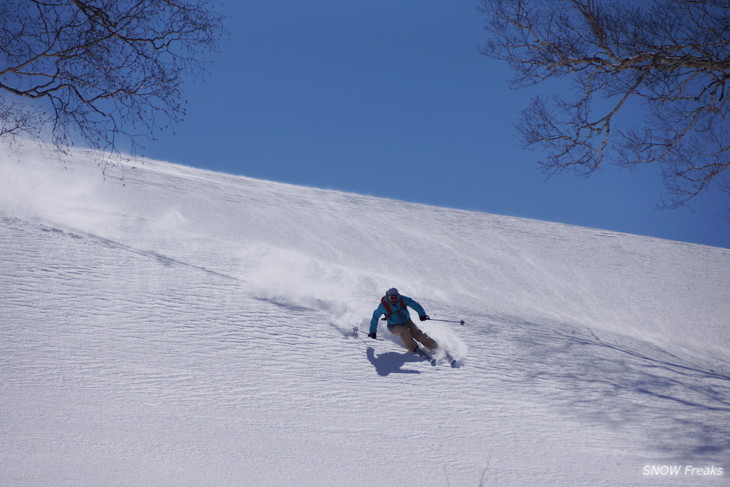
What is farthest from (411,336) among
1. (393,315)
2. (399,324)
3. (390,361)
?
(390,361)

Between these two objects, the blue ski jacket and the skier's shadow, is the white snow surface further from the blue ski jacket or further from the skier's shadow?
the blue ski jacket

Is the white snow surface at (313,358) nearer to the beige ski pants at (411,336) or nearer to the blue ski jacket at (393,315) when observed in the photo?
the beige ski pants at (411,336)

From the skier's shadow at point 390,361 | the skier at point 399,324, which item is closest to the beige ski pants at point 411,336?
the skier at point 399,324

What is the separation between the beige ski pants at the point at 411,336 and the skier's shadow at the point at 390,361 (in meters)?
0.17

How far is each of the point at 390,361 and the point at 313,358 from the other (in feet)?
3.71

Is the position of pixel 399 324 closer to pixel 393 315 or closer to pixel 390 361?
pixel 393 315

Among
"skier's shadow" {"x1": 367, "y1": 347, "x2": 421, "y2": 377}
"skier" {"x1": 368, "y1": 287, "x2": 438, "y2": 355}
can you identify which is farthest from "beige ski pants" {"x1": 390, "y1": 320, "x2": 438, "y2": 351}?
"skier's shadow" {"x1": 367, "y1": 347, "x2": 421, "y2": 377}

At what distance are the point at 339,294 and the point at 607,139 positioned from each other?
17.4 feet

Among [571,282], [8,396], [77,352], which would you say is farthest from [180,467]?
[571,282]

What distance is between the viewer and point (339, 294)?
10.4m

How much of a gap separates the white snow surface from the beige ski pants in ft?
0.62

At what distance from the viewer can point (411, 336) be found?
836 centimetres

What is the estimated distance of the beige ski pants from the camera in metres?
8.28

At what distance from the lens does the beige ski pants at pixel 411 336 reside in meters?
8.28
